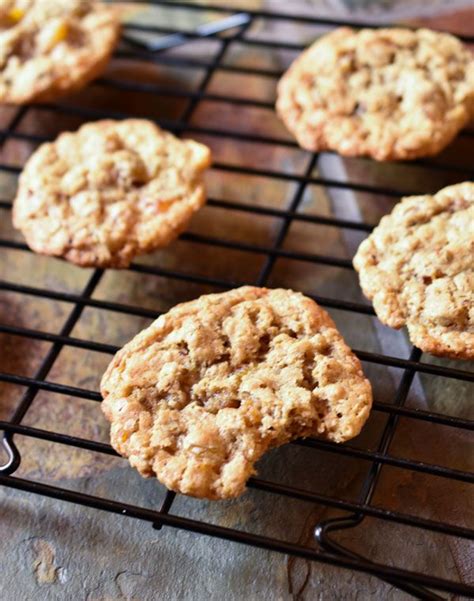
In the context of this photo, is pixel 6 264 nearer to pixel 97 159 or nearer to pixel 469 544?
pixel 97 159

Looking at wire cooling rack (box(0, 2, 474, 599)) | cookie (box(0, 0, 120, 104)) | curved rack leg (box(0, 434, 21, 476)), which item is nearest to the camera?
wire cooling rack (box(0, 2, 474, 599))

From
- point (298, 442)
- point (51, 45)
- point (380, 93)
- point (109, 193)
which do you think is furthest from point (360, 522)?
point (51, 45)

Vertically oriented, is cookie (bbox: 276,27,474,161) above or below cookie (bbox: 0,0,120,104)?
above

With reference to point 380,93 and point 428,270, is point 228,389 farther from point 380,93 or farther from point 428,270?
point 380,93

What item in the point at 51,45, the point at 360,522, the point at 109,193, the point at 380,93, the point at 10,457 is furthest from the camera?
the point at 51,45

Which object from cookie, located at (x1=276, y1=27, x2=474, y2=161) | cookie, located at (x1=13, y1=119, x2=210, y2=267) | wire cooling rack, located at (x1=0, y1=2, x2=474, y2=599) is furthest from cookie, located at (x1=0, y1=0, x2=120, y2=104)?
cookie, located at (x1=276, y1=27, x2=474, y2=161)

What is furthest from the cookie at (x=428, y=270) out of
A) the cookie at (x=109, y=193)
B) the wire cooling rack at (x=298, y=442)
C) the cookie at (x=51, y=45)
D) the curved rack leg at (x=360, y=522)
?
the cookie at (x=51, y=45)

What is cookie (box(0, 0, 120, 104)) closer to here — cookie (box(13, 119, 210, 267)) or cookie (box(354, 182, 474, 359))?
cookie (box(13, 119, 210, 267))
